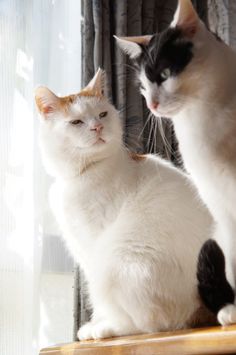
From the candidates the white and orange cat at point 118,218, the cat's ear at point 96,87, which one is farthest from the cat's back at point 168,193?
the cat's ear at point 96,87

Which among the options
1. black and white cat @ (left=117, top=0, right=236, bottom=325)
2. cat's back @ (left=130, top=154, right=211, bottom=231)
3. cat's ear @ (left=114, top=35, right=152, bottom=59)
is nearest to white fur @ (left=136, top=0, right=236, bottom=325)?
black and white cat @ (left=117, top=0, right=236, bottom=325)

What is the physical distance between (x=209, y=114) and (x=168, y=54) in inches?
5.7

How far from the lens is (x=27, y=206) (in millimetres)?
1533

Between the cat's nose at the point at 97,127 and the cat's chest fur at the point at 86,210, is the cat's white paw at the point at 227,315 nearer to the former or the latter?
the cat's chest fur at the point at 86,210

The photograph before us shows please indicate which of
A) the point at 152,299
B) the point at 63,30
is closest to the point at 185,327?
the point at 152,299

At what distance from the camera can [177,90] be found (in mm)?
1014

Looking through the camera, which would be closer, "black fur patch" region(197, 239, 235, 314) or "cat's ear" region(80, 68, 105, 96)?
"black fur patch" region(197, 239, 235, 314)

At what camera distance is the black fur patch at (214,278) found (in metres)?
1.06

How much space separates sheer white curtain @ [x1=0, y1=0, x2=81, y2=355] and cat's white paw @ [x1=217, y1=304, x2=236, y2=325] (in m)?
0.69

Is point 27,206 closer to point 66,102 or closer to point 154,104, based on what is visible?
point 66,102

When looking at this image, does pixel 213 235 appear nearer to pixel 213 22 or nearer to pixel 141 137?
pixel 141 137

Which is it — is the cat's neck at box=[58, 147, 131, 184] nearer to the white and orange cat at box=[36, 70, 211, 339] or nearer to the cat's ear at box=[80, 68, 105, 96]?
the white and orange cat at box=[36, 70, 211, 339]

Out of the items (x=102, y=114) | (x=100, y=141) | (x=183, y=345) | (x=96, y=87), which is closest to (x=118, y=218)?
(x=100, y=141)

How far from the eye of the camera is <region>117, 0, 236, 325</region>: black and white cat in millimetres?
996
